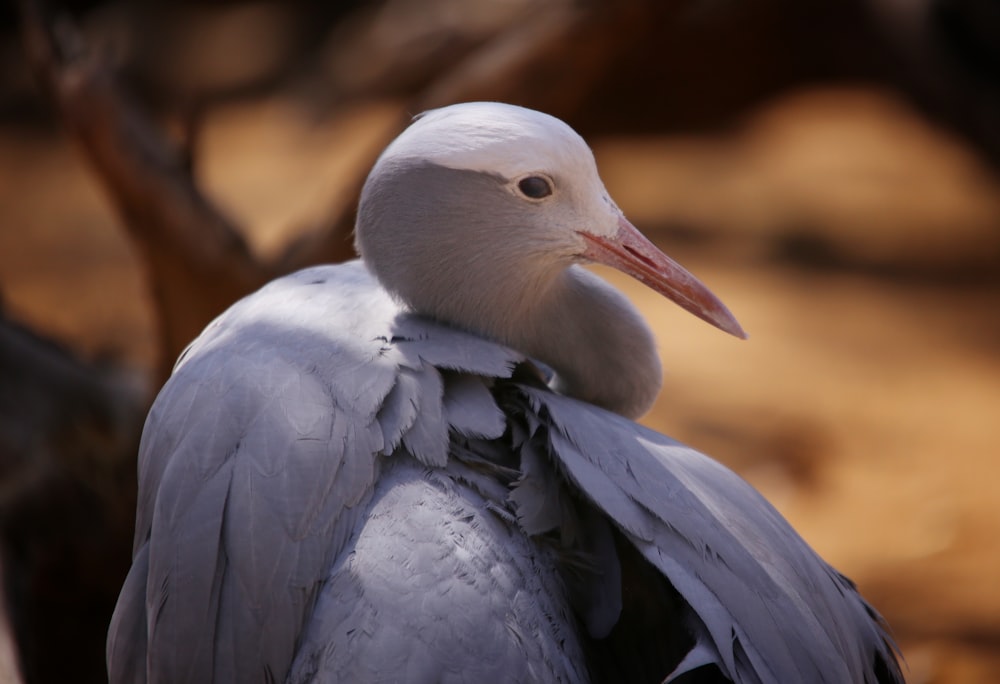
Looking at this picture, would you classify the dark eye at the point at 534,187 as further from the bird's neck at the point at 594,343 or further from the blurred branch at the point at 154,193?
the blurred branch at the point at 154,193

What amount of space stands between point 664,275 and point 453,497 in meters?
0.58

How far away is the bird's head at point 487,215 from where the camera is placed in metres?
1.69

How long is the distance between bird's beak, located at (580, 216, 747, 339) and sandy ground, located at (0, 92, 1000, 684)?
1725 millimetres

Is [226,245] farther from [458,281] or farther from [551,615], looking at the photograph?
[551,615]

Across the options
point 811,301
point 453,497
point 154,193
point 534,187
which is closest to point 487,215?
point 534,187

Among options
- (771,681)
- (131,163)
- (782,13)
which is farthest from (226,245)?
(782,13)

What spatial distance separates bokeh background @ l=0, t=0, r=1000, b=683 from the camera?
3244mm

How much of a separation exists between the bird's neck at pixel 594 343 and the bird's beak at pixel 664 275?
0.12m

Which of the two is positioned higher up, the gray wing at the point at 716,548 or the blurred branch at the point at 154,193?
the gray wing at the point at 716,548

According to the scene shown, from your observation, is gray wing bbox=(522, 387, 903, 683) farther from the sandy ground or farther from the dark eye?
the sandy ground

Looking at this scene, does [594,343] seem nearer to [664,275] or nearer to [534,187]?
[664,275]

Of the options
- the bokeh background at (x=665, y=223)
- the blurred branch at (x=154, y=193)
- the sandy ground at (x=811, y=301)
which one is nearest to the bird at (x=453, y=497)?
the bokeh background at (x=665, y=223)

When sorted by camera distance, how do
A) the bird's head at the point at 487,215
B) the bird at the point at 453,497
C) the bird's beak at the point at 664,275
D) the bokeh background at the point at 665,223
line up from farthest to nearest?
the bokeh background at the point at 665,223 < the bird's beak at the point at 664,275 < the bird's head at the point at 487,215 < the bird at the point at 453,497

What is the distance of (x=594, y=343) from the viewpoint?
6.48 ft
